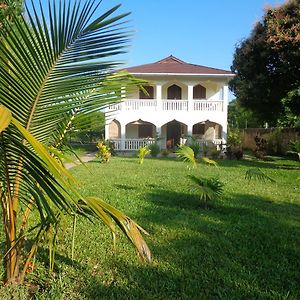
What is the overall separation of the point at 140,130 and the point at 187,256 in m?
23.0

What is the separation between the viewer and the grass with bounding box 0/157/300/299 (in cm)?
357

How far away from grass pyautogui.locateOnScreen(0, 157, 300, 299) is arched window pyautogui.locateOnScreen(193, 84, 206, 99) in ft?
64.7

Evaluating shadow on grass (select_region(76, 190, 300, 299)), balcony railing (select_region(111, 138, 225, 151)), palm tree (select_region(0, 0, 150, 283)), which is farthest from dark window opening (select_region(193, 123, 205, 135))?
palm tree (select_region(0, 0, 150, 283))

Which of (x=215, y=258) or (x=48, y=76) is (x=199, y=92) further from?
(x=48, y=76)

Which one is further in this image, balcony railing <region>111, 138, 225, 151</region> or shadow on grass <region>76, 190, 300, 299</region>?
balcony railing <region>111, 138, 225, 151</region>

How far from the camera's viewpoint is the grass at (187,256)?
3566mm

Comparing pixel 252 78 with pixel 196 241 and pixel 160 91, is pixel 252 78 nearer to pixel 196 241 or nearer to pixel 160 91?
pixel 160 91

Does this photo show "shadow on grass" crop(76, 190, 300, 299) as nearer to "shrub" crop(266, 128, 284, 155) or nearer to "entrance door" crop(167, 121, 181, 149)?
"shrub" crop(266, 128, 284, 155)

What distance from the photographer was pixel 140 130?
1080 inches

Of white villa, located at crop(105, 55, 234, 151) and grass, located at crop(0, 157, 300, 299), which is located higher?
white villa, located at crop(105, 55, 234, 151)

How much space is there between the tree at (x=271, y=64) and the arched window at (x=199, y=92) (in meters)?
9.03

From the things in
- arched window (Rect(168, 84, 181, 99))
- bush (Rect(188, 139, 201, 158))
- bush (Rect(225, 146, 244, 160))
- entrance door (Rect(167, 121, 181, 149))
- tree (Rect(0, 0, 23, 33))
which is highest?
arched window (Rect(168, 84, 181, 99))

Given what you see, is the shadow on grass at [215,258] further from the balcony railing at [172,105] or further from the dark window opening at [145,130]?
the dark window opening at [145,130]

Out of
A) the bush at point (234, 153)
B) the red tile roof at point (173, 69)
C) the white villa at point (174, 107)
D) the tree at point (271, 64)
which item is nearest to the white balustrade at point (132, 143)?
the white villa at point (174, 107)
